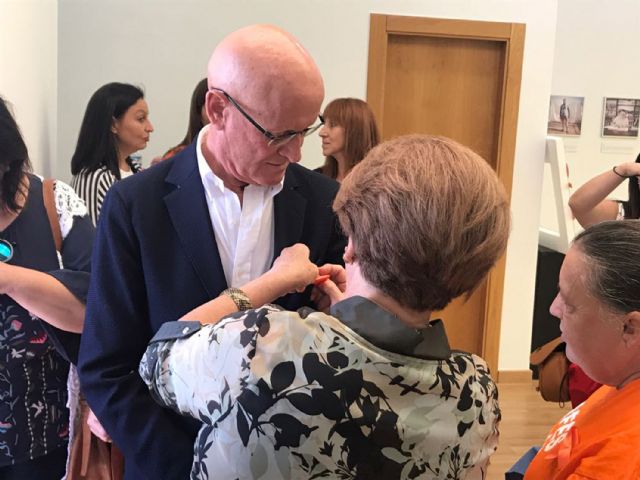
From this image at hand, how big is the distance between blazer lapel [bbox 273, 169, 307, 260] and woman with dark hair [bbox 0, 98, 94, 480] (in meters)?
0.48

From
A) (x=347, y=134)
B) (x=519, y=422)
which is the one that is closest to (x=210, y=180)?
(x=347, y=134)

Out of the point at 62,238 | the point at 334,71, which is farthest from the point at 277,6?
the point at 62,238

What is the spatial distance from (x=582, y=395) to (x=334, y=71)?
282 cm

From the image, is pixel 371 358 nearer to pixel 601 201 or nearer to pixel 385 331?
pixel 385 331

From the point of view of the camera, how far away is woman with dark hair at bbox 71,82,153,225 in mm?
3014

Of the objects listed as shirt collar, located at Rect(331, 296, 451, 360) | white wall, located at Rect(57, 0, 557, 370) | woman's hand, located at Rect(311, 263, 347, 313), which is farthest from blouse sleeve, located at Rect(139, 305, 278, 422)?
white wall, located at Rect(57, 0, 557, 370)

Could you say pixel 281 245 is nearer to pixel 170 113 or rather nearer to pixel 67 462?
pixel 67 462

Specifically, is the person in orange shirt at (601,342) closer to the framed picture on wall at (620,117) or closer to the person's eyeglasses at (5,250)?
the person's eyeglasses at (5,250)

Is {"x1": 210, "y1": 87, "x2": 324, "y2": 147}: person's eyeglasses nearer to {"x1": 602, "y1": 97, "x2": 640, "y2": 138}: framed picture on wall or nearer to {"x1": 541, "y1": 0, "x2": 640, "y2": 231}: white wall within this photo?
{"x1": 541, "y1": 0, "x2": 640, "y2": 231}: white wall

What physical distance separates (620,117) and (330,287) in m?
5.99

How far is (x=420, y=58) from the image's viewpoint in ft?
14.2

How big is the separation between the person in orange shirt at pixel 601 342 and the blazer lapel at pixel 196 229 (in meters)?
0.72

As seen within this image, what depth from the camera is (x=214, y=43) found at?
13.1ft

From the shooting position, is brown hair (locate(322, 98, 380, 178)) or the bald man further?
brown hair (locate(322, 98, 380, 178))
